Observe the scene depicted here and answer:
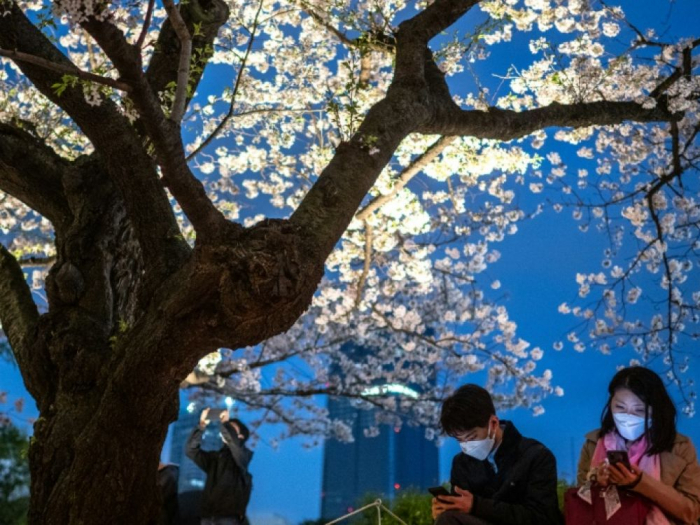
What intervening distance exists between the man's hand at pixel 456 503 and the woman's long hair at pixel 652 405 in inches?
23.9

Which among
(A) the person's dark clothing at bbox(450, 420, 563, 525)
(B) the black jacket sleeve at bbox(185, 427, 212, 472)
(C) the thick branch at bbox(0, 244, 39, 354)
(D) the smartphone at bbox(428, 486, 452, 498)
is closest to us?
(A) the person's dark clothing at bbox(450, 420, 563, 525)

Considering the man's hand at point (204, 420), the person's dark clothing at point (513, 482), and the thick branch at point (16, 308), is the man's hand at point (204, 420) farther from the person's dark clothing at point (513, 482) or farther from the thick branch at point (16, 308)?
the person's dark clothing at point (513, 482)

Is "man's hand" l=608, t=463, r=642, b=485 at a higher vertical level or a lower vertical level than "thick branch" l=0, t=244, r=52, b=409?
lower

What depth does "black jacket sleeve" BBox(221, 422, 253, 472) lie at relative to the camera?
3869mm

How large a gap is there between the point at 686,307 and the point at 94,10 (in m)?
6.19

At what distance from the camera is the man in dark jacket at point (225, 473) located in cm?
374

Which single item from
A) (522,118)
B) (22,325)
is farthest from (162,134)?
(522,118)

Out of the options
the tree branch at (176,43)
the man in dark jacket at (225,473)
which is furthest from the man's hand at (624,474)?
the tree branch at (176,43)

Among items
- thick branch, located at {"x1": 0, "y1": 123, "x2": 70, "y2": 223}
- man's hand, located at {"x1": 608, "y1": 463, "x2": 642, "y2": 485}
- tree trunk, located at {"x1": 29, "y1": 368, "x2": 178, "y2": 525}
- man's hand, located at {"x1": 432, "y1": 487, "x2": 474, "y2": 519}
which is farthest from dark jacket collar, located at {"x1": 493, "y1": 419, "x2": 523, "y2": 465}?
thick branch, located at {"x1": 0, "y1": 123, "x2": 70, "y2": 223}

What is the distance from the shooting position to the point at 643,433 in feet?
7.44

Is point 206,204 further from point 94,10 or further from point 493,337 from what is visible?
point 493,337

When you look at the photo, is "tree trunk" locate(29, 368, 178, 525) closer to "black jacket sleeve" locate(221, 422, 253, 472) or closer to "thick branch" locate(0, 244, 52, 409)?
"thick branch" locate(0, 244, 52, 409)

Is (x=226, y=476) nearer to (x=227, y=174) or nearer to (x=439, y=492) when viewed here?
(x=439, y=492)

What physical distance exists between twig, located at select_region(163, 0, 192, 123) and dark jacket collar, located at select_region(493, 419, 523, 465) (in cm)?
192
